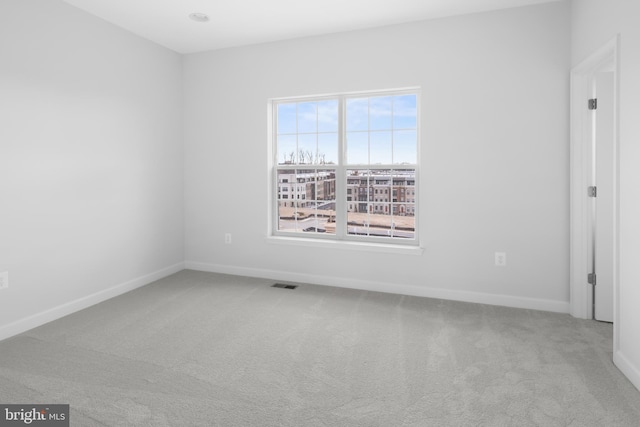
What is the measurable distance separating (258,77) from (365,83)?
131cm

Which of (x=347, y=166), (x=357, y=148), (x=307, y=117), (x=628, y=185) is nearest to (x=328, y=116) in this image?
(x=307, y=117)

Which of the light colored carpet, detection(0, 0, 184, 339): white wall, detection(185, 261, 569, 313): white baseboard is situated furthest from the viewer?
detection(185, 261, 569, 313): white baseboard

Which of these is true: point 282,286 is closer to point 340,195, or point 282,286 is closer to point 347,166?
point 340,195

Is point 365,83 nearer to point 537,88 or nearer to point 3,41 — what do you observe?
point 537,88

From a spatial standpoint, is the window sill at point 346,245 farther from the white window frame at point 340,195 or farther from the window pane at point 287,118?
the window pane at point 287,118

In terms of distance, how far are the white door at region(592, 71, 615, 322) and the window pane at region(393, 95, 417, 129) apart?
1.54 m

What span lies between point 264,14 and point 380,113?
152 cm

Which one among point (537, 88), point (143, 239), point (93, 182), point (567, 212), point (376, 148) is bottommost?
point (143, 239)

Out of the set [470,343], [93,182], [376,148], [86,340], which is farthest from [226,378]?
[376,148]

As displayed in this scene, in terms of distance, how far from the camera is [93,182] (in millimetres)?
3621

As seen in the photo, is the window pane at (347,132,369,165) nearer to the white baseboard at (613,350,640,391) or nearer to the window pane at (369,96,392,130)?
the window pane at (369,96,392,130)

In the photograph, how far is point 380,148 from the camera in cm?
402

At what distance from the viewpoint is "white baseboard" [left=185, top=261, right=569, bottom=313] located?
345 centimetres

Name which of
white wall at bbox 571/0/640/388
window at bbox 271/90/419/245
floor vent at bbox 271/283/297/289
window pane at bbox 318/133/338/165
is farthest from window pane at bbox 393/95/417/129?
floor vent at bbox 271/283/297/289
